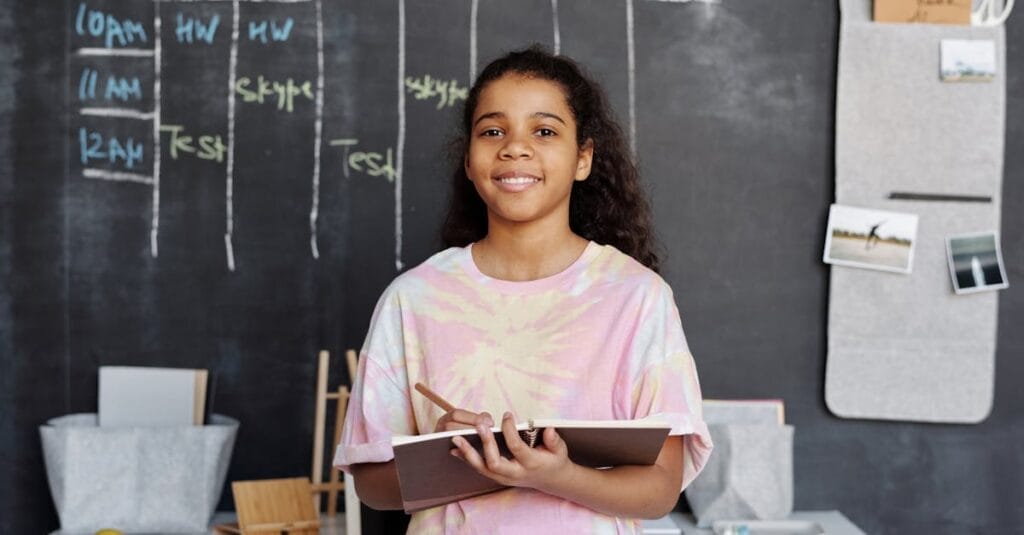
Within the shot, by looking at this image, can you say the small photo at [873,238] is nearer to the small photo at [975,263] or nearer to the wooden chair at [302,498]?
the small photo at [975,263]

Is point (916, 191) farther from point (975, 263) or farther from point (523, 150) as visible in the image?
point (523, 150)

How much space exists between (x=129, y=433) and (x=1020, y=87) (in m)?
2.09

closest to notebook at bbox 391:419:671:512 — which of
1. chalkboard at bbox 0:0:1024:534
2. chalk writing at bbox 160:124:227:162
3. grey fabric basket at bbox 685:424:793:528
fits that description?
grey fabric basket at bbox 685:424:793:528

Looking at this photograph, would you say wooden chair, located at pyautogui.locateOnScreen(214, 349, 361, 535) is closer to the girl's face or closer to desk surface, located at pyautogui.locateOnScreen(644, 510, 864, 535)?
desk surface, located at pyautogui.locateOnScreen(644, 510, 864, 535)

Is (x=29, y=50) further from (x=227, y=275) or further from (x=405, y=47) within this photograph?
(x=405, y=47)

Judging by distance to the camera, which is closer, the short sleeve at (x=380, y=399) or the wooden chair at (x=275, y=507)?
the short sleeve at (x=380, y=399)

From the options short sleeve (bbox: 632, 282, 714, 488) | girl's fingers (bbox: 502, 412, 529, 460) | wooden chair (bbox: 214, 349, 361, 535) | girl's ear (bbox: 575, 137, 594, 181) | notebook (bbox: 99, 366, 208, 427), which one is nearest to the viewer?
girl's fingers (bbox: 502, 412, 529, 460)

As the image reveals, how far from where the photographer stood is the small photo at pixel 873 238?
2.59 metres

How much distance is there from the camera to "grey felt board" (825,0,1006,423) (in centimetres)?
259

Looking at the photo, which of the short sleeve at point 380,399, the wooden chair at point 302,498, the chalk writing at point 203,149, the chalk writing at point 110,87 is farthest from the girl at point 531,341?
the chalk writing at point 110,87

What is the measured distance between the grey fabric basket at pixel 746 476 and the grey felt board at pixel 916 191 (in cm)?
29

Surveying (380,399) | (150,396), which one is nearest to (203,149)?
(150,396)

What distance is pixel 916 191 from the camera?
2.59 m

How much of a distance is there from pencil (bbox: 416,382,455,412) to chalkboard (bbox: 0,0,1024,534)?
1.40 metres
